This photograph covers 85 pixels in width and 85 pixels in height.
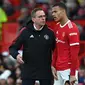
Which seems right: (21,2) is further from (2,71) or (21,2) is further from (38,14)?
(38,14)

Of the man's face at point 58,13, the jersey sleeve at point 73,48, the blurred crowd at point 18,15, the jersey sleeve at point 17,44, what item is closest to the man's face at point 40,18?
the man's face at point 58,13

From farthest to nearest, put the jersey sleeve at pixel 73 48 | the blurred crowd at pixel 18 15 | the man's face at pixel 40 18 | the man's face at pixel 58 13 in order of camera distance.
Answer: the blurred crowd at pixel 18 15 → the man's face at pixel 40 18 → the man's face at pixel 58 13 → the jersey sleeve at pixel 73 48

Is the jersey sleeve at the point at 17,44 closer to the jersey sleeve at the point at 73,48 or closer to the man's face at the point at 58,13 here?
the man's face at the point at 58,13

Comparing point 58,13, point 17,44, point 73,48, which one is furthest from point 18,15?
point 73,48

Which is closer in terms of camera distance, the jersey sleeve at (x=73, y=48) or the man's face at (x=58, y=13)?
the jersey sleeve at (x=73, y=48)

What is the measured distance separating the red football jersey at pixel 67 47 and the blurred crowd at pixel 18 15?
60 cm

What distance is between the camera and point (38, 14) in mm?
9594

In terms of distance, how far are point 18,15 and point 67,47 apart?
9429 millimetres

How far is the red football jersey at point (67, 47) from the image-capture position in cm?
930

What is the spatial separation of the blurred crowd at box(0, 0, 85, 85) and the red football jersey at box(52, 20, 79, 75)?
0.60 m

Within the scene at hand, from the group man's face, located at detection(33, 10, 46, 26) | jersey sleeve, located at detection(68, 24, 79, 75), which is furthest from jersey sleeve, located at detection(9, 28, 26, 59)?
jersey sleeve, located at detection(68, 24, 79, 75)

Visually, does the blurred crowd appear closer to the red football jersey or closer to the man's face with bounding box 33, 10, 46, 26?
the red football jersey

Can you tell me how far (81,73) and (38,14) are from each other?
4142mm

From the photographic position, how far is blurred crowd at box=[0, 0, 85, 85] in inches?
559
